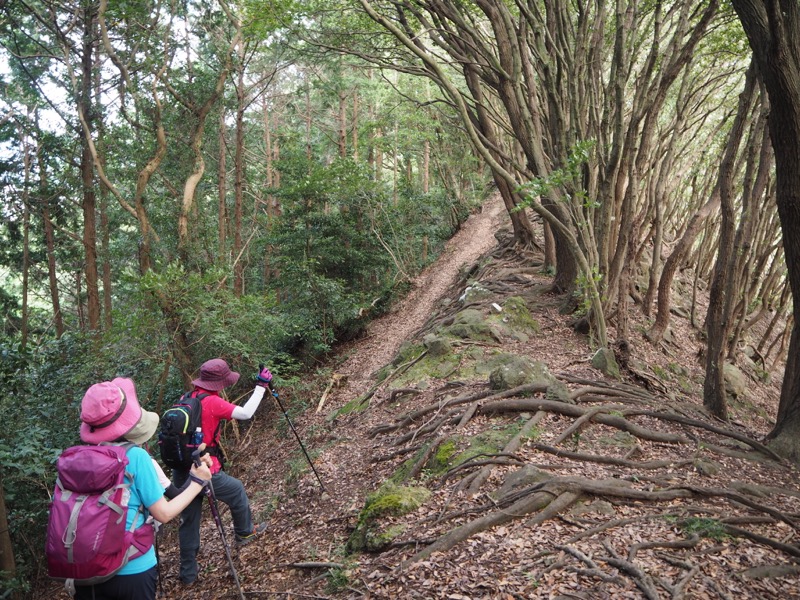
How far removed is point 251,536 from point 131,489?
10.2 feet

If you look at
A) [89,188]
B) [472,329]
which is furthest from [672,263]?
[89,188]

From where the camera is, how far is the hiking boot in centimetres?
535

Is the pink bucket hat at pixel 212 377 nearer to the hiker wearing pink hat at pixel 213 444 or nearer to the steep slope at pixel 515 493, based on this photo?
the hiker wearing pink hat at pixel 213 444

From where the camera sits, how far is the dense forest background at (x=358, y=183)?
23.9ft

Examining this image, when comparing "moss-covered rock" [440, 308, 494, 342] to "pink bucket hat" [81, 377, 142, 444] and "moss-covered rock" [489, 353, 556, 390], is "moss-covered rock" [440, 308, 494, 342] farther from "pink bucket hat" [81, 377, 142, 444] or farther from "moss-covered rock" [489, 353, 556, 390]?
"pink bucket hat" [81, 377, 142, 444]

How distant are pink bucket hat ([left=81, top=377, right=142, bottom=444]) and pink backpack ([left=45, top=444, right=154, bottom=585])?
170 millimetres

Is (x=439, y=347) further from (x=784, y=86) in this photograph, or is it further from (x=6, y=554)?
(x=6, y=554)

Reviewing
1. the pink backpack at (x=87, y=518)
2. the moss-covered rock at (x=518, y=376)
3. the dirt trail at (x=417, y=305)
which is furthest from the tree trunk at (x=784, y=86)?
the dirt trail at (x=417, y=305)

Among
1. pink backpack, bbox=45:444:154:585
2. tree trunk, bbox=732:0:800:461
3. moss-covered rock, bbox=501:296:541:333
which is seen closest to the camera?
pink backpack, bbox=45:444:154:585

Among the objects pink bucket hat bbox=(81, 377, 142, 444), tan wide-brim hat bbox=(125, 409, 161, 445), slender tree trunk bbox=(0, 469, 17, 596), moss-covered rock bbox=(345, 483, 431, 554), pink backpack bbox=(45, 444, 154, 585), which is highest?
pink bucket hat bbox=(81, 377, 142, 444)

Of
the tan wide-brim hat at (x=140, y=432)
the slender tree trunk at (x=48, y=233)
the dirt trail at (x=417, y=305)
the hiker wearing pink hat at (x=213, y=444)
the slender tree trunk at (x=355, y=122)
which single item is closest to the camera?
the tan wide-brim hat at (x=140, y=432)

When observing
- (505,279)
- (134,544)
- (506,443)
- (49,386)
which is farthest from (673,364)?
(49,386)

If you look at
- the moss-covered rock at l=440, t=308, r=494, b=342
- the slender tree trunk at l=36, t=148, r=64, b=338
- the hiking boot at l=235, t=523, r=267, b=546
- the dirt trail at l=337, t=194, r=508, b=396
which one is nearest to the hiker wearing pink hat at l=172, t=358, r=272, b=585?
the hiking boot at l=235, t=523, r=267, b=546

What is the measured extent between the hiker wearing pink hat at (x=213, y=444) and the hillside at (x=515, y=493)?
0.42m
